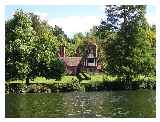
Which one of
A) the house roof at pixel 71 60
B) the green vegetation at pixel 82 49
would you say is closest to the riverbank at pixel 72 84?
the green vegetation at pixel 82 49

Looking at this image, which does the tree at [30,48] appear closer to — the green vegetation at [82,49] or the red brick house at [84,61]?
the green vegetation at [82,49]

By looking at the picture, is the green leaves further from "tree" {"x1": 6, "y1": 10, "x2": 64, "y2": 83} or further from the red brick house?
"tree" {"x1": 6, "y1": 10, "x2": 64, "y2": 83}

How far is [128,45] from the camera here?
→ 9.50 meters

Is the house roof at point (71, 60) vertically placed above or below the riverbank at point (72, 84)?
above

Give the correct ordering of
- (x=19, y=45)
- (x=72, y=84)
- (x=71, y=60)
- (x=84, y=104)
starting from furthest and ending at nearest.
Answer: (x=19, y=45), (x=72, y=84), (x=71, y=60), (x=84, y=104)

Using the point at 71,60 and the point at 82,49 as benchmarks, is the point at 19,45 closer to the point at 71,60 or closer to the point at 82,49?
the point at 71,60

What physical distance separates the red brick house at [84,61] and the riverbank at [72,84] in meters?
0.18

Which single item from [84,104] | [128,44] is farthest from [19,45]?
[128,44]

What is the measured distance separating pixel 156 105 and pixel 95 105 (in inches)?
41.0

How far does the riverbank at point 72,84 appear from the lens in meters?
9.20

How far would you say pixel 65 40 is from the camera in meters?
8.97

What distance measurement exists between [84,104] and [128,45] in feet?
5.07
